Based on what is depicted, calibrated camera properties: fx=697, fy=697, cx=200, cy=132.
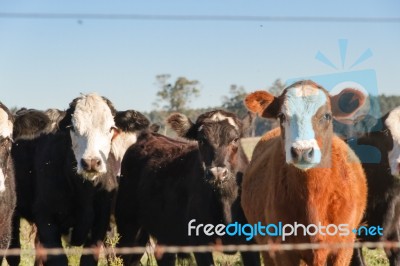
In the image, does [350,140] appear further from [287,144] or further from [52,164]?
[52,164]

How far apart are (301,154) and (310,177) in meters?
0.41

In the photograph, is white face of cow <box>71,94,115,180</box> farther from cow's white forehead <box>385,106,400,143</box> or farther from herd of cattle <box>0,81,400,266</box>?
cow's white forehead <box>385,106,400,143</box>

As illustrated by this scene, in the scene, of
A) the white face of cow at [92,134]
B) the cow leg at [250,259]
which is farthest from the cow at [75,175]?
the cow leg at [250,259]

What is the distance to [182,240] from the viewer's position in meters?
7.76

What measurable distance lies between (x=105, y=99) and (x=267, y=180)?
2.35 metres

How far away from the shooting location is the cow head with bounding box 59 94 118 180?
699 cm

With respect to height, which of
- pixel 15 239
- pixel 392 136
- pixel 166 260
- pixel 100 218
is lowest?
pixel 166 260

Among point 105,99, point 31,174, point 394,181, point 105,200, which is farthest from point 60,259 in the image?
point 394,181

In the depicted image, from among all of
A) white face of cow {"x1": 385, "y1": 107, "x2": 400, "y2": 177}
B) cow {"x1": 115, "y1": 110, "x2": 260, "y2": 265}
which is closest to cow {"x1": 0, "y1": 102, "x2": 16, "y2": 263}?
cow {"x1": 115, "y1": 110, "x2": 260, "y2": 265}

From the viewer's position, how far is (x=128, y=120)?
795 cm

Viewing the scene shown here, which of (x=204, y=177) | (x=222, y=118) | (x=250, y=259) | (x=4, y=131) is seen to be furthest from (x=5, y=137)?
(x=250, y=259)

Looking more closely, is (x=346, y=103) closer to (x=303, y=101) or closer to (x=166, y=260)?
(x=303, y=101)

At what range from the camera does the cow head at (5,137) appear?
6.51m

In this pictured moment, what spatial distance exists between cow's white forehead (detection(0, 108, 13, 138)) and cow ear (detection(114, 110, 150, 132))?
1386mm
